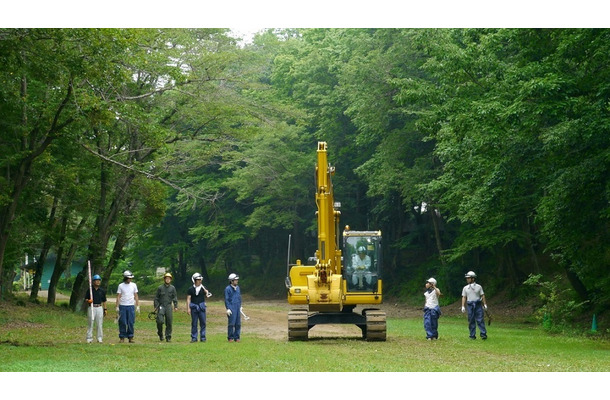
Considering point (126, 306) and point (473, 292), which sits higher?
point (473, 292)

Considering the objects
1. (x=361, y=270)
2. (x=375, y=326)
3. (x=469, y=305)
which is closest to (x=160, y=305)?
(x=361, y=270)

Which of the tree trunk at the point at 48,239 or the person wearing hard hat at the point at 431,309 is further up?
the tree trunk at the point at 48,239

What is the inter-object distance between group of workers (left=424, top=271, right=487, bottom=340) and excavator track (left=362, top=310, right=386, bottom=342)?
1441 millimetres

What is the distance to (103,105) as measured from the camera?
21953mm

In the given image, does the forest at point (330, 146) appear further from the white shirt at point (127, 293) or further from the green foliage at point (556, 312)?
the white shirt at point (127, 293)

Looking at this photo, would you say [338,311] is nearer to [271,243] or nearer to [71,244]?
[71,244]

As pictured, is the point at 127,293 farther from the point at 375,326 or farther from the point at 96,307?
the point at 375,326

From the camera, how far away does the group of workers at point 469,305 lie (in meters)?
22.5

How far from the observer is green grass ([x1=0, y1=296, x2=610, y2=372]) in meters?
15.1

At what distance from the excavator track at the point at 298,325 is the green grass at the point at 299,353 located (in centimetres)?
32

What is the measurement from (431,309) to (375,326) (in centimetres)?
176

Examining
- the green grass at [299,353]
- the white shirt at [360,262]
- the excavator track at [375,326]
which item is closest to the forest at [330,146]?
the green grass at [299,353]

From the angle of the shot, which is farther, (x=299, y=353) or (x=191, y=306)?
(x=191, y=306)

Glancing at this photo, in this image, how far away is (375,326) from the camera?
22.2m
